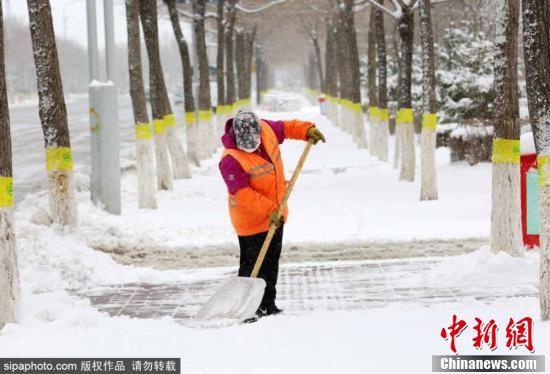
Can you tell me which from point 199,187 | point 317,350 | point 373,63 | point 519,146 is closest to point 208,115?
point 373,63

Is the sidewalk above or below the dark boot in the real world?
below

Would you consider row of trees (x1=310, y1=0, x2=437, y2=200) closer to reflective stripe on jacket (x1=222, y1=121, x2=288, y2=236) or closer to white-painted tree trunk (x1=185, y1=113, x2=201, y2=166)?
white-painted tree trunk (x1=185, y1=113, x2=201, y2=166)

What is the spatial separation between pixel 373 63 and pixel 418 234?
15.9 meters

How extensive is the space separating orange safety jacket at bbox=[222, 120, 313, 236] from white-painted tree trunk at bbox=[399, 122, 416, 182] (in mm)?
10771

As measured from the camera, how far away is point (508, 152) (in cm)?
910

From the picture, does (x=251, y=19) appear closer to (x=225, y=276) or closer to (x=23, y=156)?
(x=23, y=156)

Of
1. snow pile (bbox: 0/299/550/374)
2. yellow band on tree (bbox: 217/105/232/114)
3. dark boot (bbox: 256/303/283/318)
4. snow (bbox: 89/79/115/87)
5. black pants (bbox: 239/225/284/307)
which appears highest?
snow (bbox: 89/79/115/87)

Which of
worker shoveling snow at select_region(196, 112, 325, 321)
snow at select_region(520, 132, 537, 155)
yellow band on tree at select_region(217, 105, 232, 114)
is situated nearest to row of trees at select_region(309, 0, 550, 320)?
snow at select_region(520, 132, 537, 155)

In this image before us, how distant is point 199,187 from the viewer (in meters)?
18.4

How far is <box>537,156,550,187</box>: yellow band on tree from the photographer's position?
248 inches

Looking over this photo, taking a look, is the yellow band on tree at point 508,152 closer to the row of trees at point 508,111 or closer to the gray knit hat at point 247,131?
the row of trees at point 508,111

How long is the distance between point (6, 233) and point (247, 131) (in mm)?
1936

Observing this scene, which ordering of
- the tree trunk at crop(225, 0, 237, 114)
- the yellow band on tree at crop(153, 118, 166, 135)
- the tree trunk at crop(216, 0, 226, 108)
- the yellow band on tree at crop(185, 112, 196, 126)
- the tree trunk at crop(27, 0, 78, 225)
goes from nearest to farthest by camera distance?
1. the tree trunk at crop(27, 0, 78, 225)
2. the yellow band on tree at crop(153, 118, 166, 135)
3. the yellow band on tree at crop(185, 112, 196, 126)
4. the tree trunk at crop(216, 0, 226, 108)
5. the tree trunk at crop(225, 0, 237, 114)

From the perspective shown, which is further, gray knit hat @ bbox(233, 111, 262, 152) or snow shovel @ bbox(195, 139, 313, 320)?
snow shovel @ bbox(195, 139, 313, 320)
